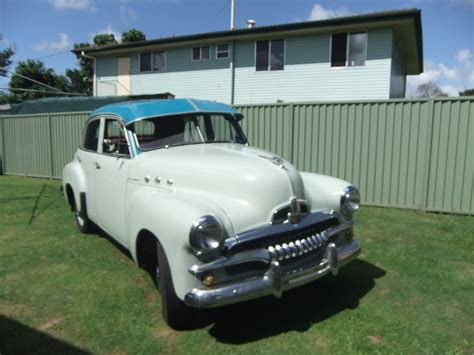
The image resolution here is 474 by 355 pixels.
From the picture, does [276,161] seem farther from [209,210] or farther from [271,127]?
[271,127]

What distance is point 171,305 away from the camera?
10.5 ft

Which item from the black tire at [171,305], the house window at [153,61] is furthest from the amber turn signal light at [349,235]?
the house window at [153,61]

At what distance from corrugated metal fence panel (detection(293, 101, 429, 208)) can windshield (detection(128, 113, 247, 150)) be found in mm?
4074

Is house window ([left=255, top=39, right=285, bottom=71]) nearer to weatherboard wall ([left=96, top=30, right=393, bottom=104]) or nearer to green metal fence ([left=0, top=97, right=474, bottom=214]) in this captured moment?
weatherboard wall ([left=96, top=30, right=393, bottom=104])

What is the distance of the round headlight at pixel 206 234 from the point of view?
111 inches

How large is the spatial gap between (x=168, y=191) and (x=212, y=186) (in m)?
0.44

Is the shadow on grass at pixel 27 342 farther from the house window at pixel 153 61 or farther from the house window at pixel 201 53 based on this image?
the house window at pixel 153 61

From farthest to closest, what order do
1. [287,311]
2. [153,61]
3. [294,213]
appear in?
[153,61]
[287,311]
[294,213]

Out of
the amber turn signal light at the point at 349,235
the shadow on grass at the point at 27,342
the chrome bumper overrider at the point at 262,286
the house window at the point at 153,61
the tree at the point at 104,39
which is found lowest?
the shadow on grass at the point at 27,342

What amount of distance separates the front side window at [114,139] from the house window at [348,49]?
12.9 m

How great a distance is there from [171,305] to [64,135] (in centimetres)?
1054

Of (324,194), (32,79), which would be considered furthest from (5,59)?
(324,194)

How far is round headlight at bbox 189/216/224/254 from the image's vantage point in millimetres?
2826

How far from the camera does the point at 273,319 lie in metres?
3.48
